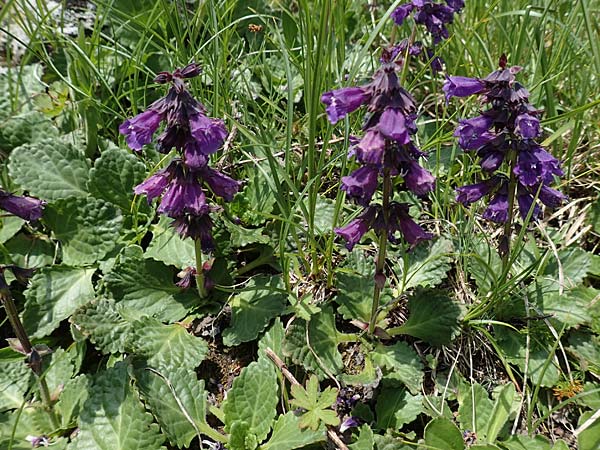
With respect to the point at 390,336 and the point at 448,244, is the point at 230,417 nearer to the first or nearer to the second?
the point at 390,336

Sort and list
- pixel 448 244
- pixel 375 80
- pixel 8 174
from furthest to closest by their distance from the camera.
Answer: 1. pixel 8 174
2. pixel 448 244
3. pixel 375 80

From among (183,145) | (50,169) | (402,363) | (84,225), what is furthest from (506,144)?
(50,169)

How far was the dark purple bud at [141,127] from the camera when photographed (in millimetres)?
2459

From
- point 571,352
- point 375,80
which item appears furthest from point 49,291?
point 571,352

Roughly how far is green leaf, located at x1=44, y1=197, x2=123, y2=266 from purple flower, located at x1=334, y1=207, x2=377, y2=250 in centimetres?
149

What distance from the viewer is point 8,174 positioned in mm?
3484

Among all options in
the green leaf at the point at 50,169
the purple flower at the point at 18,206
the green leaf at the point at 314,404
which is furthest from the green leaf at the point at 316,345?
the green leaf at the point at 50,169

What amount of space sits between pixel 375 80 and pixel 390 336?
4.76ft

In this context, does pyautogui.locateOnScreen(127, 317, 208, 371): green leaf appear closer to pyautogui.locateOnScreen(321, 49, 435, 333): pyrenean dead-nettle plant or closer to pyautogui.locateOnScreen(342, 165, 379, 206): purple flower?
pyautogui.locateOnScreen(321, 49, 435, 333): pyrenean dead-nettle plant

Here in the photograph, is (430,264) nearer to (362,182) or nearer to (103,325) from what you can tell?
(362,182)

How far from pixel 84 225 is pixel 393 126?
6.77 ft

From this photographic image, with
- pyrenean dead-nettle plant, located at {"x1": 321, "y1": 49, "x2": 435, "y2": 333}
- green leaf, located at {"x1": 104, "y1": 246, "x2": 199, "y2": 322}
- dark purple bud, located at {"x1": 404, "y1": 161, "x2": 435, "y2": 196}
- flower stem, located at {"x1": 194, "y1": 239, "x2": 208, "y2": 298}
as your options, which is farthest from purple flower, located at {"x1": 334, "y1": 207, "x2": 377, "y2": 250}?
green leaf, located at {"x1": 104, "y1": 246, "x2": 199, "y2": 322}

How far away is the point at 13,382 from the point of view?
9.47 ft

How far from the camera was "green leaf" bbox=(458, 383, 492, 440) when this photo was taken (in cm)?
276
